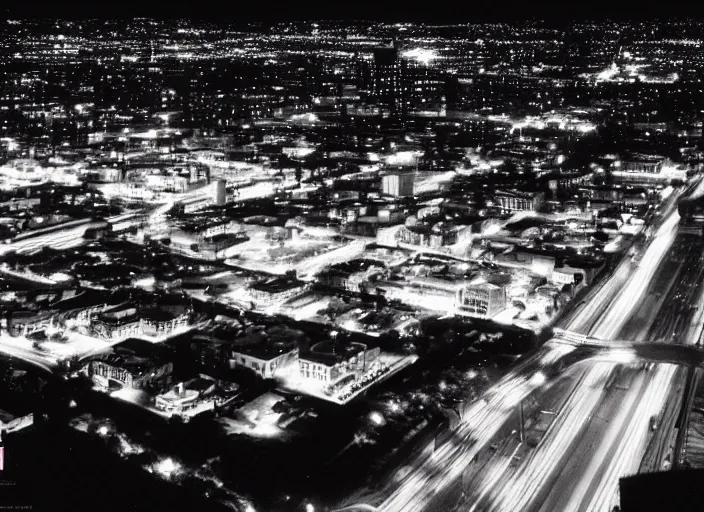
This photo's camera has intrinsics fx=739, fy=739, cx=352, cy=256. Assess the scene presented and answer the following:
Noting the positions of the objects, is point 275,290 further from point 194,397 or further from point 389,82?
point 389,82

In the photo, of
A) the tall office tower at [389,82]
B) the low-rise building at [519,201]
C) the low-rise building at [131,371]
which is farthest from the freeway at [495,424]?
the tall office tower at [389,82]

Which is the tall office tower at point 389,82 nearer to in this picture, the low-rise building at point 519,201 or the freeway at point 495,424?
the low-rise building at point 519,201

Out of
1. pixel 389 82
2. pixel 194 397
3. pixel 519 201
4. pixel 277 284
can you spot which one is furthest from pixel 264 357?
pixel 389 82

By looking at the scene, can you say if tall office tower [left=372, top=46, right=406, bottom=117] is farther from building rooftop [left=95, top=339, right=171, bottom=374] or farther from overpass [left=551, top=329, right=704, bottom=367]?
building rooftop [left=95, top=339, right=171, bottom=374]

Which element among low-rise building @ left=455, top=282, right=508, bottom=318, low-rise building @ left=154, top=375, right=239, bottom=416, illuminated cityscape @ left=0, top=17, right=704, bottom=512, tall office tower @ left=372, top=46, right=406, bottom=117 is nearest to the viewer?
illuminated cityscape @ left=0, top=17, right=704, bottom=512

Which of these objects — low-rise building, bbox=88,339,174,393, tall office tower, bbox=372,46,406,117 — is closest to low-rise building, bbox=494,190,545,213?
low-rise building, bbox=88,339,174,393

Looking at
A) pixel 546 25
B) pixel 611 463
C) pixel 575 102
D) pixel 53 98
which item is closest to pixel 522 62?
pixel 546 25
